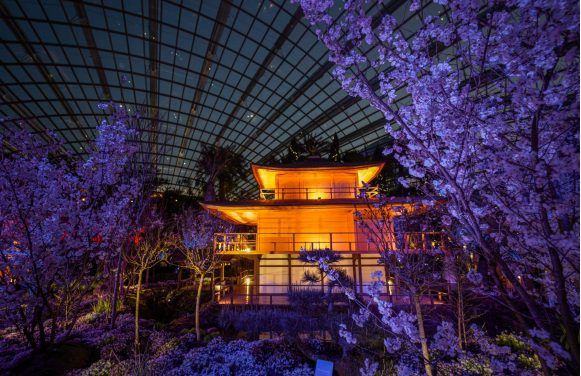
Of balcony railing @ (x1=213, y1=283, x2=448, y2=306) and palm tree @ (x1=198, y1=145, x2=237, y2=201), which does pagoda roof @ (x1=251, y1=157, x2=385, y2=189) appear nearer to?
Answer: balcony railing @ (x1=213, y1=283, x2=448, y2=306)

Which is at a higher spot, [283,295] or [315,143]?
[315,143]

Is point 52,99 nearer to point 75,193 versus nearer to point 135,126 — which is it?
point 135,126

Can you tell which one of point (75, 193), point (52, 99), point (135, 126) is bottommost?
point (75, 193)

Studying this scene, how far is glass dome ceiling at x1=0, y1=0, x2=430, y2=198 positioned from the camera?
22.2 meters

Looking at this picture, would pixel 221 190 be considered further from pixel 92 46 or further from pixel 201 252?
Answer: pixel 201 252

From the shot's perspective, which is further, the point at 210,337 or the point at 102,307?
the point at 102,307

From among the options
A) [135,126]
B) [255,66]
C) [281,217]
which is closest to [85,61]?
[255,66]

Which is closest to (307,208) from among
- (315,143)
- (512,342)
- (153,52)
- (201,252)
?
(201,252)

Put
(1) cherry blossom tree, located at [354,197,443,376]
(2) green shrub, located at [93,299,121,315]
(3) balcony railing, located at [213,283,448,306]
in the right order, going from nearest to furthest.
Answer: (1) cherry blossom tree, located at [354,197,443,376], (2) green shrub, located at [93,299,121,315], (3) balcony railing, located at [213,283,448,306]

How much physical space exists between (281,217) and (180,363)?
1047 centimetres

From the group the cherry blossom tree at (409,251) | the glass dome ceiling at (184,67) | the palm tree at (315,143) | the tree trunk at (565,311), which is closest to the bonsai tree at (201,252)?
the cherry blossom tree at (409,251)

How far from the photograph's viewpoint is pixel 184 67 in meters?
28.5

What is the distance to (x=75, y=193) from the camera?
24.2 feet

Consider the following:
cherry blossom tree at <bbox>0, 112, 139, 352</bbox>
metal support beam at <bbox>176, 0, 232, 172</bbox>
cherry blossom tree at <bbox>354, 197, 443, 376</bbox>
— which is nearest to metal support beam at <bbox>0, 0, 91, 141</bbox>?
cherry blossom tree at <bbox>0, 112, 139, 352</bbox>
